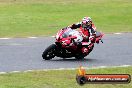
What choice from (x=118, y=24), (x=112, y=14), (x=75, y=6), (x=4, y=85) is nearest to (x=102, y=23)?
(x=118, y=24)

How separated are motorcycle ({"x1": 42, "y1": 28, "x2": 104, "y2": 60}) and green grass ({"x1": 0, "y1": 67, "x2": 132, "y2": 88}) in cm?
237

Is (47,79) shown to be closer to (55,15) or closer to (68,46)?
(68,46)

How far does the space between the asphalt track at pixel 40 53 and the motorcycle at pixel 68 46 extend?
0.69 ft

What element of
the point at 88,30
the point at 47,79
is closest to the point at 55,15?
the point at 88,30

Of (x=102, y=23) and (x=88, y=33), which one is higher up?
(x=88, y=33)

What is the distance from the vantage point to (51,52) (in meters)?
15.4

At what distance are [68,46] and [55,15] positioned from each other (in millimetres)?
14649

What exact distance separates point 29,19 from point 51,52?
13.0 m

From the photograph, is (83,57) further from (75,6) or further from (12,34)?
(75,6)

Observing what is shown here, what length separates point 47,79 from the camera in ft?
37.3

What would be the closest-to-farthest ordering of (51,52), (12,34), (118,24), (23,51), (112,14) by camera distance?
(51,52) → (23,51) → (12,34) → (118,24) → (112,14)

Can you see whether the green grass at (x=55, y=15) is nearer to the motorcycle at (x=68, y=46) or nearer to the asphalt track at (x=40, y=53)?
the asphalt track at (x=40, y=53)

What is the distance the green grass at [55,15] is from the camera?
971 inches

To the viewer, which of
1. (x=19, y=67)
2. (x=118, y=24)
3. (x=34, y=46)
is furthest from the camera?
(x=118, y=24)
